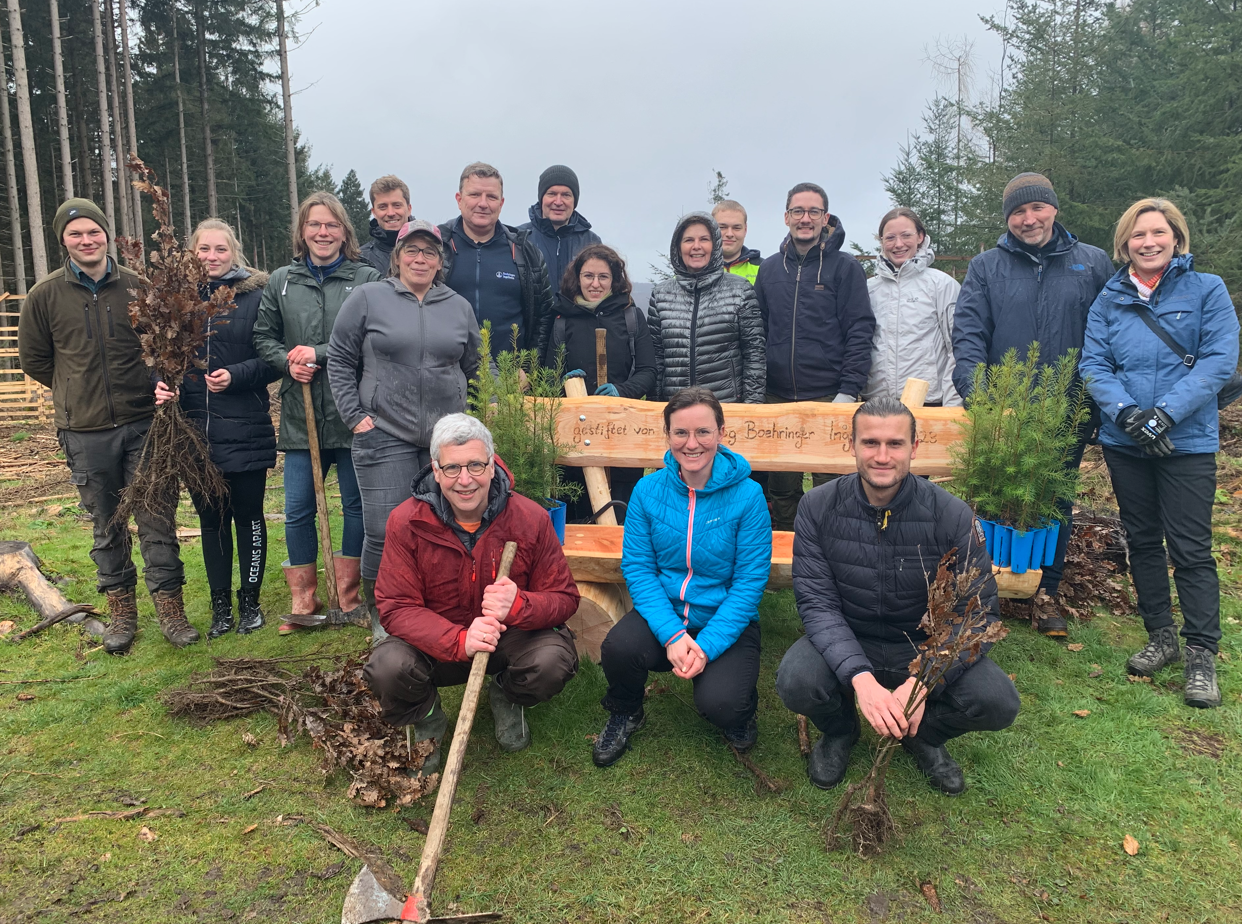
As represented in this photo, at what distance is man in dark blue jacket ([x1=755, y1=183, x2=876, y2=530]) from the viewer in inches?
207

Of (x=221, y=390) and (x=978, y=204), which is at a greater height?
(x=978, y=204)

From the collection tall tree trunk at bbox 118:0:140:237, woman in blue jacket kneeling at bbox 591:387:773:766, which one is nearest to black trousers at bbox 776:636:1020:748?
woman in blue jacket kneeling at bbox 591:387:773:766

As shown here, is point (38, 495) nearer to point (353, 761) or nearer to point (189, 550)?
point (189, 550)

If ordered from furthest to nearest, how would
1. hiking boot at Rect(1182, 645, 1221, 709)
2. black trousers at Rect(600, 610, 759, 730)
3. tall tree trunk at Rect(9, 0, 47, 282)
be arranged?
tall tree trunk at Rect(9, 0, 47, 282)
hiking boot at Rect(1182, 645, 1221, 709)
black trousers at Rect(600, 610, 759, 730)

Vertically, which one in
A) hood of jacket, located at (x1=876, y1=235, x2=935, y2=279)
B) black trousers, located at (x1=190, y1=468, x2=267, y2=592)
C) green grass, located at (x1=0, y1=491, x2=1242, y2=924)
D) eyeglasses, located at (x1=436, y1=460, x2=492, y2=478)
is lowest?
green grass, located at (x1=0, y1=491, x2=1242, y2=924)

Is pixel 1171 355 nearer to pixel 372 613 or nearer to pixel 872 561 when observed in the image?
pixel 872 561

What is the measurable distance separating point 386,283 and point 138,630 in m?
3.05

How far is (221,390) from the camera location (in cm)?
Answer: 485

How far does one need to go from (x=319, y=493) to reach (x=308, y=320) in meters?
1.15

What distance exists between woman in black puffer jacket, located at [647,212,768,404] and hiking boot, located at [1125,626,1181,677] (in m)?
2.73

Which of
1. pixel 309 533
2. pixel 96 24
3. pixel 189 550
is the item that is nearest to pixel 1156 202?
pixel 309 533

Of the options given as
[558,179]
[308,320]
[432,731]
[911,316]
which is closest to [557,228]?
[558,179]

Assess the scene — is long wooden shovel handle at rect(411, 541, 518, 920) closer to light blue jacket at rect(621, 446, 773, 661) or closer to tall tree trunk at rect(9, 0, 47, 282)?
light blue jacket at rect(621, 446, 773, 661)

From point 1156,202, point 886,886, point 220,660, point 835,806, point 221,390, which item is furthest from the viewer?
point 221,390
